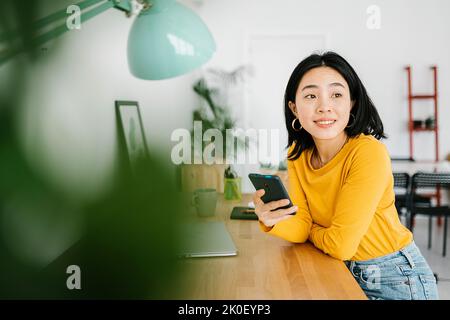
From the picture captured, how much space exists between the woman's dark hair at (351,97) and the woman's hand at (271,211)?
6.1 inches

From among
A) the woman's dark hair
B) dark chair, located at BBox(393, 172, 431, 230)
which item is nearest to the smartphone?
the woman's dark hair

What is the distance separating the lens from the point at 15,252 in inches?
8.5

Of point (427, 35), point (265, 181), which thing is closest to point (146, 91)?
point (265, 181)

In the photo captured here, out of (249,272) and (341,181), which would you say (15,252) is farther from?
(341,181)

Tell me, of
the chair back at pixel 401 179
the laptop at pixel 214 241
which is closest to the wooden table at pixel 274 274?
the laptop at pixel 214 241

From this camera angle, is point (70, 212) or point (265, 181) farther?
point (265, 181)

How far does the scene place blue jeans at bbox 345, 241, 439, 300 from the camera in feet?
2.09

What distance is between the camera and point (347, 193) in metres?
0.61

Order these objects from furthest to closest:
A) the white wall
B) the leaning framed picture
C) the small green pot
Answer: the white wall < the small green pot < the leaning framed picture

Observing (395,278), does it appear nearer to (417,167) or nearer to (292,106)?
(292,106)

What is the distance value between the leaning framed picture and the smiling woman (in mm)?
309

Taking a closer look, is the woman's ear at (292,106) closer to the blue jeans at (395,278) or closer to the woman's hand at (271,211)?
the woman's hand at (271,211)

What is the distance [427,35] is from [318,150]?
1.11 metres

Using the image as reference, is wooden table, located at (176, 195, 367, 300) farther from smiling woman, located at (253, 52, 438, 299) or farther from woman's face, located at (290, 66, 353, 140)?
woman's face, located at (290, 66, 353, 140)
